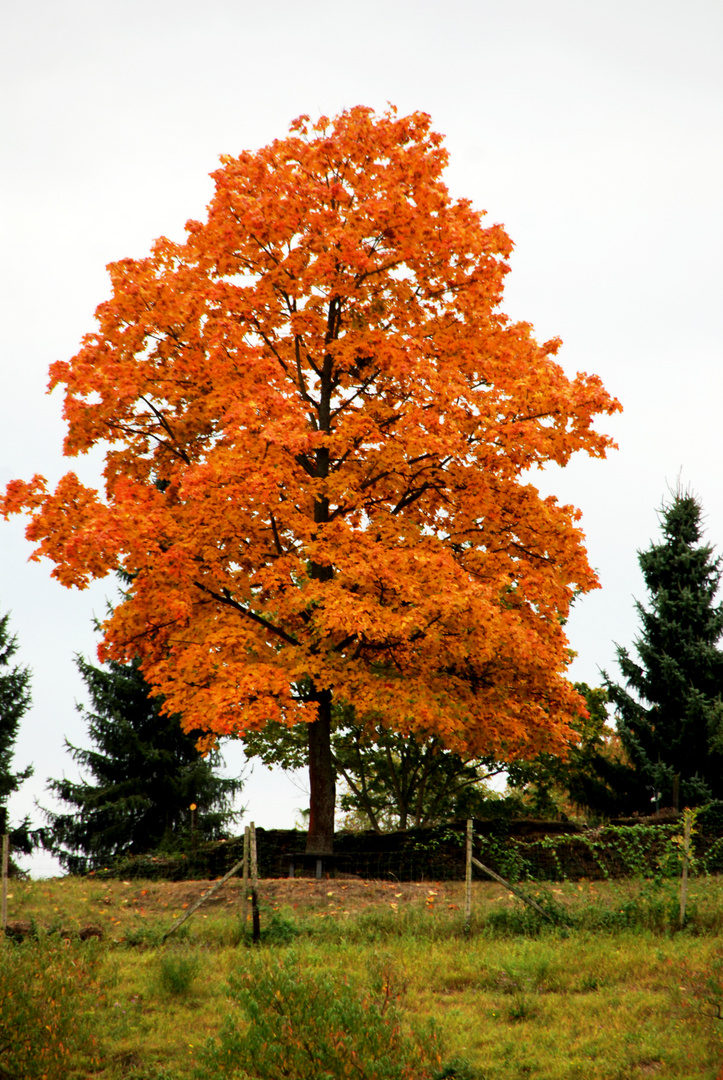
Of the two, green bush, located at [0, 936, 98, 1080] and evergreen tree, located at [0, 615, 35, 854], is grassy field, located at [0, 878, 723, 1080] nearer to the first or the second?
green bush, located at [0, 936, 98, 1080]

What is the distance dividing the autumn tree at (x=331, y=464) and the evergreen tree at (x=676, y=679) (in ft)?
25.0

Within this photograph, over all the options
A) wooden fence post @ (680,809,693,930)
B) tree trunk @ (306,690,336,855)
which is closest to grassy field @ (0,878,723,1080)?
wooden fence post @ (680,809,693,930)

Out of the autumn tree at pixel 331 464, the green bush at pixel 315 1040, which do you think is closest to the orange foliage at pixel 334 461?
the autumn tree at pixel 331 464

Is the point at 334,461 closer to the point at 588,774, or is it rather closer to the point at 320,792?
the point at 320,792

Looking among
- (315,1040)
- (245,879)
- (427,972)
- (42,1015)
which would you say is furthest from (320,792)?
(315,1040)

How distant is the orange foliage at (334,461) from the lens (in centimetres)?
1664

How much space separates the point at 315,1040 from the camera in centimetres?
871

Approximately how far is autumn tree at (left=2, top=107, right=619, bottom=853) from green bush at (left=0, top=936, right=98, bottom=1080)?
5332 millimetres

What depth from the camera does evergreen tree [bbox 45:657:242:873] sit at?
26078 mm

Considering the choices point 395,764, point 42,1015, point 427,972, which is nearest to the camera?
point 42,1015

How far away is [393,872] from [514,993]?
715 cm

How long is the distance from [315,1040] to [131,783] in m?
18.2

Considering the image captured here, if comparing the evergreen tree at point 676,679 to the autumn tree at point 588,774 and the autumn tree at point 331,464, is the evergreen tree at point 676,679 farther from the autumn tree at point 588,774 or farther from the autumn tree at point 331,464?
the autumn tree at point 331,464

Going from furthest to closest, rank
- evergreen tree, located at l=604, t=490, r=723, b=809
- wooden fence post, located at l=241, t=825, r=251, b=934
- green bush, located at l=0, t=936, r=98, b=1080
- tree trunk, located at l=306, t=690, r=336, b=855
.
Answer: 1. evergreen tree, located at l=604, t=490, r=723, b=809
2. tree trunk, located at l=306, t=690, r=336, b=855
3. wooden fence post, located at l=241, t=825, r=251, b=934
4. green bush, located at l=0, t=936, r=98, b=1080
